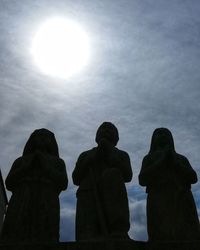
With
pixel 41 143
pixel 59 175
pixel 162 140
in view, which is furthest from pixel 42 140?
pixel 162 140

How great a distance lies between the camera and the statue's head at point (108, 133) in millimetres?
9133

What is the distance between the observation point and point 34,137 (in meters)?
9.17

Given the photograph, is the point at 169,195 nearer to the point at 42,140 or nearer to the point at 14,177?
the point at 42,140

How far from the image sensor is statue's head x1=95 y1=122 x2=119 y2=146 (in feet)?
30.0

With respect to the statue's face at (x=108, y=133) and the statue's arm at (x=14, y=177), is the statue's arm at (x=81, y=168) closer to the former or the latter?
the statue's face at (x=108, y=133)

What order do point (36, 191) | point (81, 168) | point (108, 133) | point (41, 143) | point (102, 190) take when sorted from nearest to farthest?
point (102, 190), point (36, 191), point (81, 168), point (41, 143), point (108, 133)

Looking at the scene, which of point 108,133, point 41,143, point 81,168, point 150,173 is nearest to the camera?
point 150,173

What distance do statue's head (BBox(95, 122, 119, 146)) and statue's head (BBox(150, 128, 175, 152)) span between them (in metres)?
0.93

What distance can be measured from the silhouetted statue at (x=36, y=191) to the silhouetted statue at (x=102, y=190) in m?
0.51

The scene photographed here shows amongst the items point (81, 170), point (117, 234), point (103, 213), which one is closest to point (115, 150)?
point (81, 170)

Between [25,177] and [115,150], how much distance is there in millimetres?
2142

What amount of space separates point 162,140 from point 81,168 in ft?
7.10

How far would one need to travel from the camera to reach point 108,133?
916 cm

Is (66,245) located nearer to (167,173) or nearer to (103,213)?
(103,213)
